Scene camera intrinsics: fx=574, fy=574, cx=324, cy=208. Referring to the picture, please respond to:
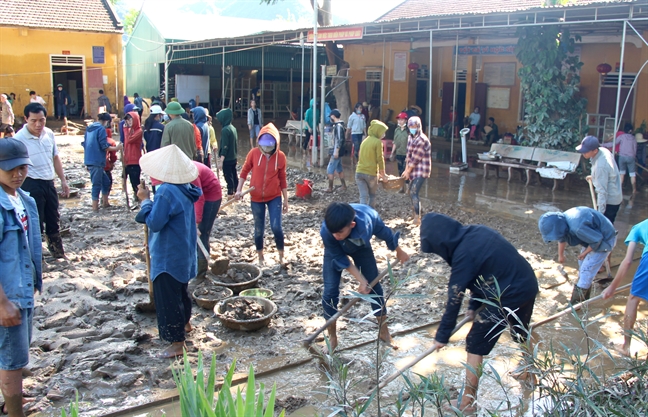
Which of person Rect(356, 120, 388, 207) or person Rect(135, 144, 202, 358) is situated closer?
person Rect(135, 144, 202, 358)

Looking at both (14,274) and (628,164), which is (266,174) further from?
(628,164)

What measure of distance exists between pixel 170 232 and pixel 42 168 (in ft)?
9.63

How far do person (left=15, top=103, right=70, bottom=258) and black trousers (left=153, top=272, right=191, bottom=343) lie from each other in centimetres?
279

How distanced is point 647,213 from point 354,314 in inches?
267

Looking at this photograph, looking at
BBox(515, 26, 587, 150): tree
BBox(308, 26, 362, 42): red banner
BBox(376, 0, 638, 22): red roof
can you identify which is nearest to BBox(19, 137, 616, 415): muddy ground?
BBox(515, 26, 587, 150): tree

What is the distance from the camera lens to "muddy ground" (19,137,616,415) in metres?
4.38

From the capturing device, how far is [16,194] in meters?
3.80

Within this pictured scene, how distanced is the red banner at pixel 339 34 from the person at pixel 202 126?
4923 mm

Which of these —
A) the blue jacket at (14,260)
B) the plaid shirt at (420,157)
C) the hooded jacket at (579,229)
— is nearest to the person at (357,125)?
the plaid shirt at (420,157)

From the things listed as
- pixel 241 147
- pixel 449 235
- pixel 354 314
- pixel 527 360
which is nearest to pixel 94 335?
pixel 354 314

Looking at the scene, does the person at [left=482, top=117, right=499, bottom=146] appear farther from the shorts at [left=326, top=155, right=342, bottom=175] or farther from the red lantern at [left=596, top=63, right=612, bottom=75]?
the shorts at [left=326, top=155, right=342, bottom=175]

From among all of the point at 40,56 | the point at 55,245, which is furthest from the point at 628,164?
the point at 40,56

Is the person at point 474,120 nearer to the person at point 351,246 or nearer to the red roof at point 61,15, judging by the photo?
the person at point 351,246

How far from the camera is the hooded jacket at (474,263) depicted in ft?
12.3
